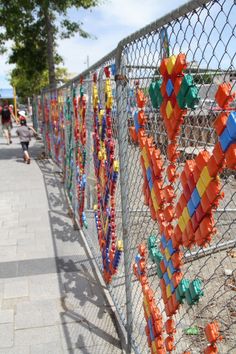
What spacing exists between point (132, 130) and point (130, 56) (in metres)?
→ 0.50

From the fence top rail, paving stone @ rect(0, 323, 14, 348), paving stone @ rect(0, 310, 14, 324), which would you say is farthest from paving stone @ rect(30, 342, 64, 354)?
the fence top rail

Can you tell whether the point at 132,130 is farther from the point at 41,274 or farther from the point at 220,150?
the point at 41,274

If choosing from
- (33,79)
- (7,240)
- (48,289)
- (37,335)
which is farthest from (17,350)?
Result: (33,79)

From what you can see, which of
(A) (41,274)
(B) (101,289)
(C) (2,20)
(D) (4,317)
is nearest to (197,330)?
(B) (101,289)

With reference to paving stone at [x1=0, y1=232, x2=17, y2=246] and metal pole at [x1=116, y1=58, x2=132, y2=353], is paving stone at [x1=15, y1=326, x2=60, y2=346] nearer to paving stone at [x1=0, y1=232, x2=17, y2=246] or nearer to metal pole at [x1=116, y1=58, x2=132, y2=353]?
metal pole at [x1=116, y1=58, x2=132, y2=353]

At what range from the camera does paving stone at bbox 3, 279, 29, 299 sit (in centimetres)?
417

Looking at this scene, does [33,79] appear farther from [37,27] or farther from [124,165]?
[124,165]

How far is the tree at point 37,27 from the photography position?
1212 cm

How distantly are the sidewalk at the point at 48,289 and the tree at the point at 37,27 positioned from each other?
6.71 meters

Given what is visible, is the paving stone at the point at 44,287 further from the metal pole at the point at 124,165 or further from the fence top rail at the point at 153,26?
the fence top rail at the point at 153,26

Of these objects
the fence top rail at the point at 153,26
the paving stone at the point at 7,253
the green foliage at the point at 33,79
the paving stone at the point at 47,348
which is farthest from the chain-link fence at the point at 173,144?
the green foliage at the point at 33,79

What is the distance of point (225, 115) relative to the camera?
4.65ft

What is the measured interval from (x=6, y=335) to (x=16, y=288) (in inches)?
34.2

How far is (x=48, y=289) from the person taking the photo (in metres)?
4.28
